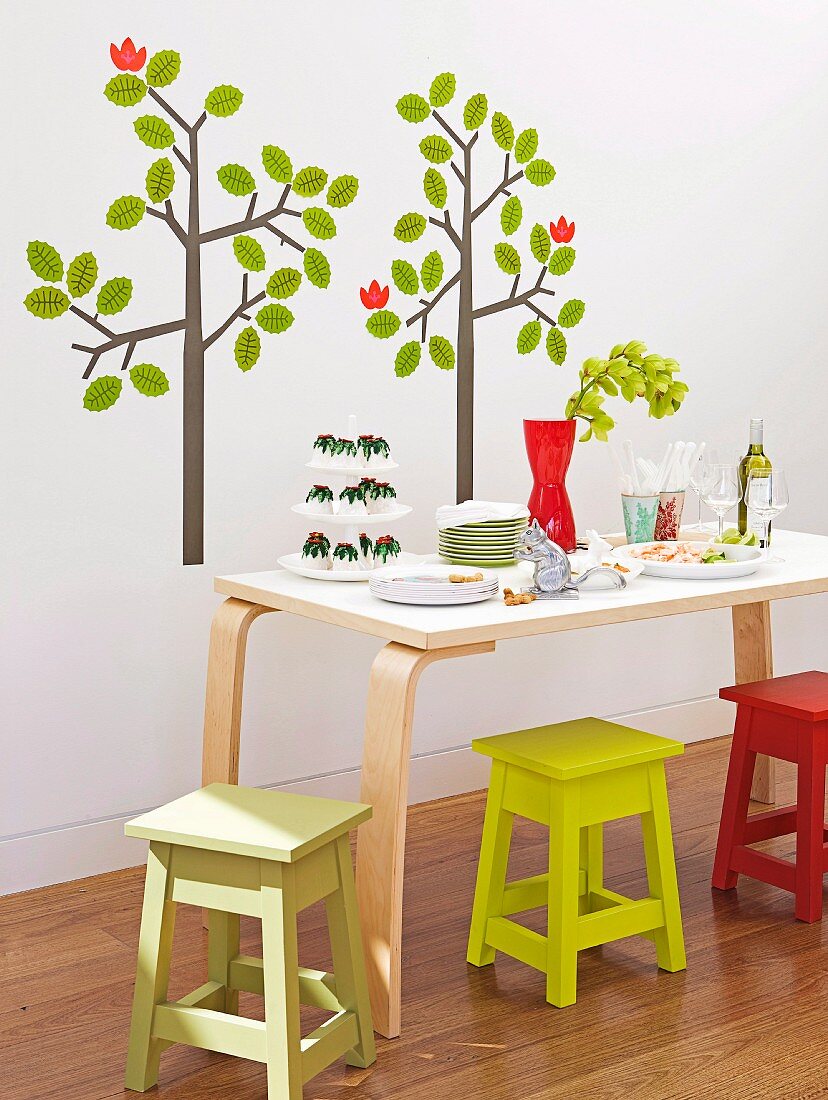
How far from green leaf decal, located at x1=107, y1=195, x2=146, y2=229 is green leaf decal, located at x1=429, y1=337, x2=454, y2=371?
81 cm

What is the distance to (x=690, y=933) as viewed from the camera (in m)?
2.60

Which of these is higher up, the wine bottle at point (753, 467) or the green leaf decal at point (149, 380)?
the green leaf decal at point (149, 380)

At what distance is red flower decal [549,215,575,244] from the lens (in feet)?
11.4

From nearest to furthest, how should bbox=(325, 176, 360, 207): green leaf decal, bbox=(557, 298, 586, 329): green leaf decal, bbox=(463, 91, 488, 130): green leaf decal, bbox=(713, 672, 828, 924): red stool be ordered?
bbox=(713, 672, 828, 924): red stool → bbox=(325, 176, 360, 207): green leaf decal → bbox=(463, 91, 488, 130): green leaf decal → bbox=(557, 298, 586, 329): green leaf decal

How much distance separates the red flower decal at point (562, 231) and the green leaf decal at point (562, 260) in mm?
18

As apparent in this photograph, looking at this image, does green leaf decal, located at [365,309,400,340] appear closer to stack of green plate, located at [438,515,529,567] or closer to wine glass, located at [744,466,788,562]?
stack of green plate, located at [438,515,529,567]

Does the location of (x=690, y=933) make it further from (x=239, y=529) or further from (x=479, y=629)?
(x=239, y=529)

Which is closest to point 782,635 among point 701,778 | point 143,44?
point 701,778

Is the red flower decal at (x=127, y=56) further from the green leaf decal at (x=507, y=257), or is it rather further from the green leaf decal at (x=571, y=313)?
the green leaf decal at (x=571, y=313)

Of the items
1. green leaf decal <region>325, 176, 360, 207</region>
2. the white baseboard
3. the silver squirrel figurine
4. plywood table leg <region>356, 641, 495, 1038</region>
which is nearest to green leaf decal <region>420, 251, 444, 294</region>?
green leaf decal <region>325, 176, 360, 207</region>

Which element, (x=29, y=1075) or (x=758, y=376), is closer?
(x=29, y=1075)

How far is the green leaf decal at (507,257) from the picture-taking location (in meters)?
3.39

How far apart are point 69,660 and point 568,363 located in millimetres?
1538

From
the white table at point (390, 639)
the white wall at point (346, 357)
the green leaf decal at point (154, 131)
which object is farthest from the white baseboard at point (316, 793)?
the green leaf decal at point (154, 131)
